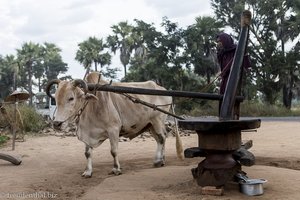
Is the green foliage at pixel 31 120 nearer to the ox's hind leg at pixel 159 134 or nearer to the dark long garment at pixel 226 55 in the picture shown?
the ox's hind leg at pixel 159 134

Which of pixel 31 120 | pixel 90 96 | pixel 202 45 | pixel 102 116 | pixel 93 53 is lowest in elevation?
pixel 31 120

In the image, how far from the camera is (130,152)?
1085cm

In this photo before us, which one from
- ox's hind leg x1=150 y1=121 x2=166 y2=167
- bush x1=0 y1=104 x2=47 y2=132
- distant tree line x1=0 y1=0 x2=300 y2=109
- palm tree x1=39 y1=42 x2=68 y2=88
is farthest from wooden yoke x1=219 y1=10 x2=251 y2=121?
palm tree x1=39 y1=42 x2=68 y2=88

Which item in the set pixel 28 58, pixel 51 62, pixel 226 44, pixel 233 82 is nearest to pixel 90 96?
pixel 226 44

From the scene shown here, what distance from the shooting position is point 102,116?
24.4 feet

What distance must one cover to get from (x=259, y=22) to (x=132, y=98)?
29552 millimetres

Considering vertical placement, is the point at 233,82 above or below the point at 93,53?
below

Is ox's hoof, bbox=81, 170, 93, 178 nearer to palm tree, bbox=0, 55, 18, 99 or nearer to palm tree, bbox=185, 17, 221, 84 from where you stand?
palm tree, bbox=185, 17, 221, 84

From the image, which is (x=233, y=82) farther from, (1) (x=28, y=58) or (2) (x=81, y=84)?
(1) (x=28, y=58)

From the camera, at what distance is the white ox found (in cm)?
673

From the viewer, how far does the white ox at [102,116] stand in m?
6.73

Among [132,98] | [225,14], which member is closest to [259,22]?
[225,14]

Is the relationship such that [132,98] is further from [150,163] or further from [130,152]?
[130,152]

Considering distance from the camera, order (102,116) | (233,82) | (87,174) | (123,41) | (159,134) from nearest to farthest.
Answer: (233,82), (87,174), (102,116), (159,134), (123,41)
